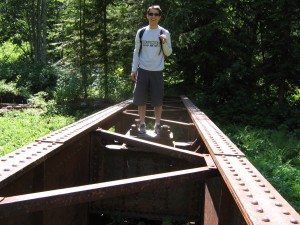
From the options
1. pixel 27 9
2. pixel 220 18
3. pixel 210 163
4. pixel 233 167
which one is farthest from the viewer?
pixel 27 9

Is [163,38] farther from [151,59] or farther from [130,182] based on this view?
[130,182]

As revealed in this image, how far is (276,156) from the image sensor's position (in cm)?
768

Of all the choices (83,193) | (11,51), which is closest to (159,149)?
(83,193)

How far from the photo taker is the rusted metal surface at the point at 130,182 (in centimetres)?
225

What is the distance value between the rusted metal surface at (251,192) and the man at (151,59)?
2.16 m

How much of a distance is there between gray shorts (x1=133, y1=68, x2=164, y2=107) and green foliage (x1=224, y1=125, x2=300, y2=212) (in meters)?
2.22

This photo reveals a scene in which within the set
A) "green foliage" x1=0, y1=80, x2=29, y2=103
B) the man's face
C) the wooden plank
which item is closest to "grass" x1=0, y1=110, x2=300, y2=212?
the wooden plank

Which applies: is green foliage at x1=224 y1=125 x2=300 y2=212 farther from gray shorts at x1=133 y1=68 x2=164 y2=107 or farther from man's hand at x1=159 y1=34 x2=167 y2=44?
man's hand at x1=159 y1=34 x2=167 y2=44

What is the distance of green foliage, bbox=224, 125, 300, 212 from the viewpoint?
5699mm

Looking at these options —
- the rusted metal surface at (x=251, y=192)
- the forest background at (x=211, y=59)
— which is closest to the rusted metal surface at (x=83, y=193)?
the rusted metal surface at (x=251, y=192)

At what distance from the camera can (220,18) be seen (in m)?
13.4

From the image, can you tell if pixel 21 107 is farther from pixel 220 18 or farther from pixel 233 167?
pixel 233 167

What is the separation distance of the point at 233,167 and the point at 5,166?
4.94 feet

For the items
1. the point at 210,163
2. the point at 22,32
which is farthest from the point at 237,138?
the point at 22,32
